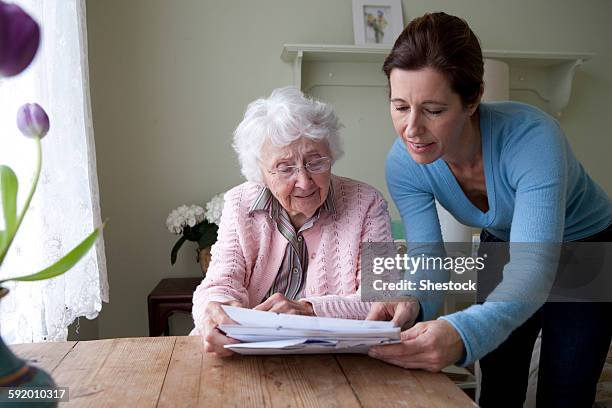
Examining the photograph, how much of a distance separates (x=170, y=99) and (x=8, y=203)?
214 centimetres

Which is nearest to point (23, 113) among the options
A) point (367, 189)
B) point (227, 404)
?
point (227, 404)

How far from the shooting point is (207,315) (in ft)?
3.92

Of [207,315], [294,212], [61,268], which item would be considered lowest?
[207,315]

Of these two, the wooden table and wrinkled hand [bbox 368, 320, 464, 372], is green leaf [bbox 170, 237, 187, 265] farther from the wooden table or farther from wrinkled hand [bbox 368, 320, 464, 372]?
wrinkled hand [bbox 368, 320, 464, 372]

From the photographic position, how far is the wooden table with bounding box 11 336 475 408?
0.86m

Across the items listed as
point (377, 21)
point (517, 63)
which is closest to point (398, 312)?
point (377, 21)

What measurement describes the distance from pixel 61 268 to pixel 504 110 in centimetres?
97

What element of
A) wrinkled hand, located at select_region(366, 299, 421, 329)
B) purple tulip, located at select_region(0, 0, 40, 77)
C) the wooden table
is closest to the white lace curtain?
the wooden table

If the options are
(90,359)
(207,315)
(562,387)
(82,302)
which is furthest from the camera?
(82,302)

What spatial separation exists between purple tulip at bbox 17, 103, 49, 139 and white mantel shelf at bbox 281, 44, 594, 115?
2.03 metres

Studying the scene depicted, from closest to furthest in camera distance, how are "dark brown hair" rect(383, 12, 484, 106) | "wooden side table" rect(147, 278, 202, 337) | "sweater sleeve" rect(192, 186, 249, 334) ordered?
1. "dark brown hair" rect(383, 12, 484, 106)
2. "sweater sleeve" rect(192, 186, 249, 334)
3. "wooden side table" rect(147, 278, 202, 337)

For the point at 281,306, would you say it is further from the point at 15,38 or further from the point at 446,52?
the point at 15,38

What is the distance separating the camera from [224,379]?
3.12 feet

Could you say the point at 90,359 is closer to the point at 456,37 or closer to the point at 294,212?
the point at 294,212
